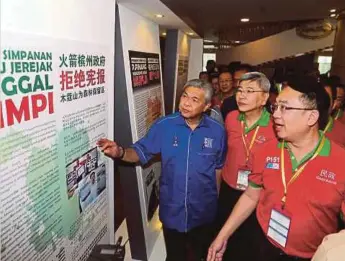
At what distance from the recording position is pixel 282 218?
1597 millimetres

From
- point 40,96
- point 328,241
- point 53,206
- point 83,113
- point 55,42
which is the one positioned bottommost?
point 53,206

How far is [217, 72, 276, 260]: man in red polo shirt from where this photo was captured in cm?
244

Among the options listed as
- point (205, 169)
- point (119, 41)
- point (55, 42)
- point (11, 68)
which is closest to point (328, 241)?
point (11, 68)

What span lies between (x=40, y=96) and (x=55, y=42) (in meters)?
0.26

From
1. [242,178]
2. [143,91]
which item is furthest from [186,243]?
[143,91]

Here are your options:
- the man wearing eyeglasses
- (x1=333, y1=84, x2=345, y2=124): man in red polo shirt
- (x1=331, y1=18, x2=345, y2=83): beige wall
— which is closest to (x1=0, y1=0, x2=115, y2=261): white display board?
the man wearing eyeglasses

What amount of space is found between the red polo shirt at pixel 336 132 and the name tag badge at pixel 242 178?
27.7 inches

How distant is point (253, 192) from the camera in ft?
6.09

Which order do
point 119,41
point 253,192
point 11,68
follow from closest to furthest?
point 11,68 → point 253,192 → point 119,41

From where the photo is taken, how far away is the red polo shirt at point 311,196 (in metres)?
1.47

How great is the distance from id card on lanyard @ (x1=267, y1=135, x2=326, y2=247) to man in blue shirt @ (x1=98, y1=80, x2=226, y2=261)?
0.70 meters

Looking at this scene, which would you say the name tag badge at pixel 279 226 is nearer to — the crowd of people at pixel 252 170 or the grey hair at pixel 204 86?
the crowd of people at pixel 252 170

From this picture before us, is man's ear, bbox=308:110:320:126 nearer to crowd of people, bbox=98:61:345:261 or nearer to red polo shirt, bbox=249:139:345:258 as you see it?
crowd of people, bbox=98:61:345:261

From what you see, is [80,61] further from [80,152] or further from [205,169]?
[205,169]
